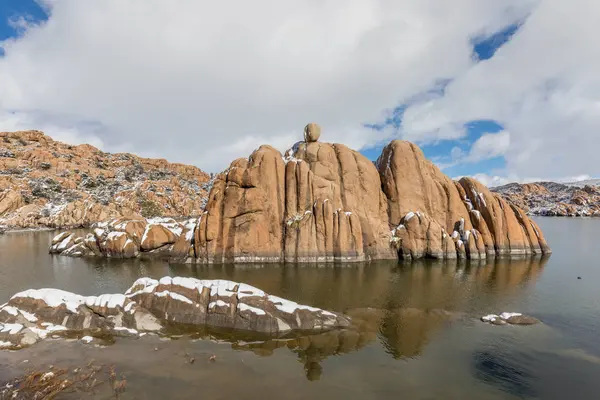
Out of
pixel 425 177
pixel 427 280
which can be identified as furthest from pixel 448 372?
pixel 425 177

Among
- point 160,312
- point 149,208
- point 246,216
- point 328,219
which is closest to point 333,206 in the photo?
point 328,219

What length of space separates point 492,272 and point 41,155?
22332 centimetres

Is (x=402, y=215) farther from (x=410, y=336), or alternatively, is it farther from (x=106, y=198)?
(x=106, y=198)

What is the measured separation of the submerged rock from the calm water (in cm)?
76

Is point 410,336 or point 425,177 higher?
point 425,177

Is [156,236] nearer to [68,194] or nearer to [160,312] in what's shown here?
[160,312]

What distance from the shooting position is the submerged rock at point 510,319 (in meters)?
27.7

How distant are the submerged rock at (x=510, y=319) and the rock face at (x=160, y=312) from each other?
41.6 ft

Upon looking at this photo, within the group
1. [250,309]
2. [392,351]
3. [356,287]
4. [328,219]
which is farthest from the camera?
[328,219]

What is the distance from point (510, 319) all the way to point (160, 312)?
29.6m

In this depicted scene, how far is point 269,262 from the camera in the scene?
174 ft

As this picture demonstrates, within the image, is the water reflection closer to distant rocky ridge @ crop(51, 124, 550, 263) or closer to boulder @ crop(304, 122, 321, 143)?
distant rocky ridge @ crop(51, 124, 550, 263)

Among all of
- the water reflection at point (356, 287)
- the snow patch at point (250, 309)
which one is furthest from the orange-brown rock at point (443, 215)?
the snow patch at point (250, 309)

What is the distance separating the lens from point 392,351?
22.9 meters
